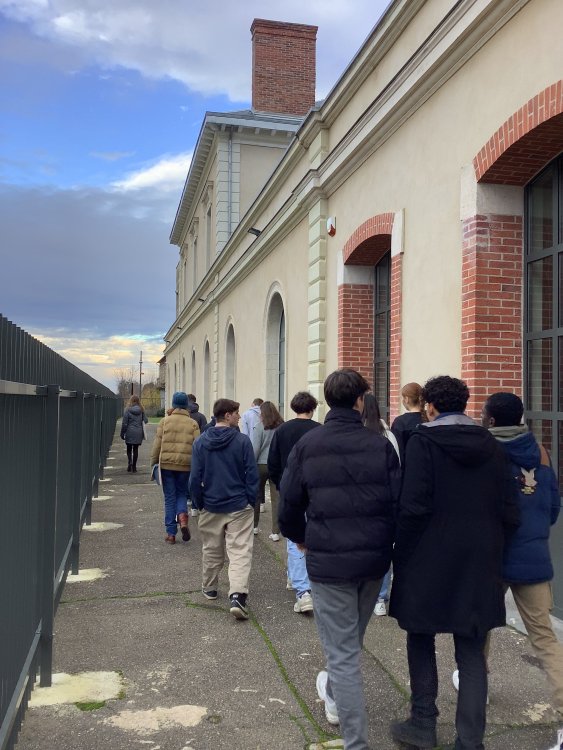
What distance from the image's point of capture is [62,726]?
345 cm

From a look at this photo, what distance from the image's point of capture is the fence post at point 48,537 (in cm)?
389

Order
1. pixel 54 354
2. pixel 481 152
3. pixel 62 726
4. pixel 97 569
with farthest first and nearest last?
1. pixel 97 569
2. pixel 481 152
3. pixel 54 354
4. pixel 62 726

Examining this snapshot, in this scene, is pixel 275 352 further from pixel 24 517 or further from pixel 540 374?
pixel 24 517

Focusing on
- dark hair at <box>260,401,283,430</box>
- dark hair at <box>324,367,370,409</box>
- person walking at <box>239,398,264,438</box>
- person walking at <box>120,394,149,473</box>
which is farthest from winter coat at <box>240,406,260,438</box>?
person walking at <box>120,394,149,473</box>

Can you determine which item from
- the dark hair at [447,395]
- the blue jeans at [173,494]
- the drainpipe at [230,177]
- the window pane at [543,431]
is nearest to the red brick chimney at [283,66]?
the drainpipe at [230,177]

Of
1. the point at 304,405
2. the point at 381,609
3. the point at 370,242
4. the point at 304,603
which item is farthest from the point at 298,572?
the point at 370,242

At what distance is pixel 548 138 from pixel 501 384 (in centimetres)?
194

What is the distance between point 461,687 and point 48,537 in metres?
2.35

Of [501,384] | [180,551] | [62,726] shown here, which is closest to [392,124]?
[501,384]

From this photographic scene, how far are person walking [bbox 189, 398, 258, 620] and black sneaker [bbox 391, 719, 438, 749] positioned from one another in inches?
91.7

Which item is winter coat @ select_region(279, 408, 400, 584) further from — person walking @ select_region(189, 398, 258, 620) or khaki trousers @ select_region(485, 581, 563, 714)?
person walking @ select_region(189, 398, 258, 620)

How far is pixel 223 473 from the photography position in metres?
5.51

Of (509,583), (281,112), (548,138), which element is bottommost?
(509,583)

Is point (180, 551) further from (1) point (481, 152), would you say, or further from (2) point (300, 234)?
(2) point (300, 234)
